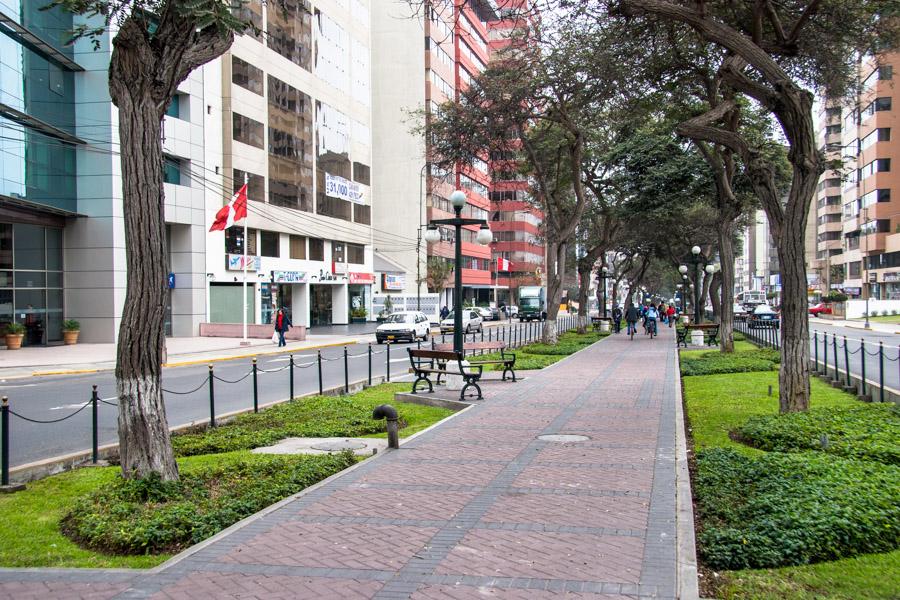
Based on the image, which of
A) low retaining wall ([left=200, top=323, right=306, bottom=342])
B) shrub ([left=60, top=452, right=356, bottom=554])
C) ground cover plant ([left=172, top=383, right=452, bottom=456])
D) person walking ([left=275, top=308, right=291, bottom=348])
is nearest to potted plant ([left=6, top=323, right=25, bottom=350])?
low retaining wall ([left=200, top=323, right=306, bottom=342])

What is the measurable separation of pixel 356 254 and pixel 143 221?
48.0 metres

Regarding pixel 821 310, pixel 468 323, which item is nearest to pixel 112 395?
pixel 468 323

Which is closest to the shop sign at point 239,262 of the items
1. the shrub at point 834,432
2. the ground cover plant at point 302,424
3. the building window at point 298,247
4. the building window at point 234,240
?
the building window at point 234,240

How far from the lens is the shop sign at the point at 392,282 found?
61031 mm

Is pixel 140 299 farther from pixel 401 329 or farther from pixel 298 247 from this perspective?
pixel 298 247

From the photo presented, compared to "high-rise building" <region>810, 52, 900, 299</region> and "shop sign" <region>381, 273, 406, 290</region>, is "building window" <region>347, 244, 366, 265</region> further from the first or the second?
"high-rise building" <region>810, 52, 900, 299</region>

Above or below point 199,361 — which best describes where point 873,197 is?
above

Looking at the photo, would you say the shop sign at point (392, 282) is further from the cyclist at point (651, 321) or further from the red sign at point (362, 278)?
the cyclist at point (651, 321)

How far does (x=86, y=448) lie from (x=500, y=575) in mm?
7324

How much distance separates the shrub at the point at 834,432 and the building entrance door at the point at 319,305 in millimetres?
42516

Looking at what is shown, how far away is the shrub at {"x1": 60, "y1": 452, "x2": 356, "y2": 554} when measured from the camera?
5961 millimetres

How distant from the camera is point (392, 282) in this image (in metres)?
61.9

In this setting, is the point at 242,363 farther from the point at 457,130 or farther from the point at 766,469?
the point at 766,469

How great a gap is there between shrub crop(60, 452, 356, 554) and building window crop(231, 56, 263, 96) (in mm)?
34838
